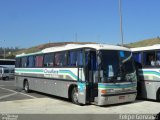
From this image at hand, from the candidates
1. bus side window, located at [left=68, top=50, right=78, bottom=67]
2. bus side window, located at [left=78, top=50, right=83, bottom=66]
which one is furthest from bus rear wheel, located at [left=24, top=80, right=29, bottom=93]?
bus side window, located at [left=78, top=50, right=83, bottom=66]

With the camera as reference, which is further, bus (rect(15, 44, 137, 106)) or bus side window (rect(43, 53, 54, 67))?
bus side window (rect(43, 53, 54, 67))

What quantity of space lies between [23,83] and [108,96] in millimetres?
10832

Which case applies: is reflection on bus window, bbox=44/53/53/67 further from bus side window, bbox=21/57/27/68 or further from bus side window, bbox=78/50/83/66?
bus side window, bbox=21/57/27/68

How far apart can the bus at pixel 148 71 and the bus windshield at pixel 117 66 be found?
3.80ft

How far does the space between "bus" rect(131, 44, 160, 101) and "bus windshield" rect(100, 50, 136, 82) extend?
3.80 feet

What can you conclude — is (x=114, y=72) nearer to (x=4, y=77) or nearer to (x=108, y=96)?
(x=108, y=96)

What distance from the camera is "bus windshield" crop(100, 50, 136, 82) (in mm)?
13469

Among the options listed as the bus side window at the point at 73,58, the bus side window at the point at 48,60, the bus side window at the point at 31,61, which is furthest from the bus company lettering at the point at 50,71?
the bus side window at the point at 31,61

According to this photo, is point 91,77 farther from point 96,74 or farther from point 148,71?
point 148,71

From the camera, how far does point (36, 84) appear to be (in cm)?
2005

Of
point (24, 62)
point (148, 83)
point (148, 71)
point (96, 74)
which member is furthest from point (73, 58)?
point (24, 62)

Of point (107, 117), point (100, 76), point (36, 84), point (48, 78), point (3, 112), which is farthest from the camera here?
point (36, 84)

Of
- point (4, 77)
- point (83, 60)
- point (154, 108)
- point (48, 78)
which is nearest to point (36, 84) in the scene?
point (48, 78)

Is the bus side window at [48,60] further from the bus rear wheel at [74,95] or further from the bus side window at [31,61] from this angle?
the bus rear wheel at [74,95]
